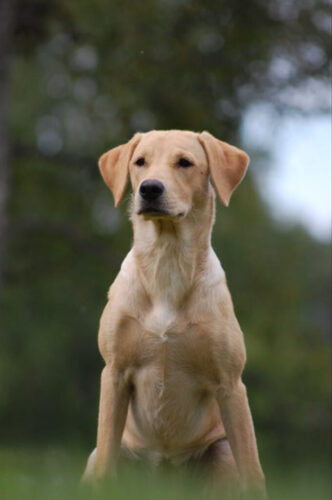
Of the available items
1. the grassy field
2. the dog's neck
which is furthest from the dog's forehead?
the grassy field

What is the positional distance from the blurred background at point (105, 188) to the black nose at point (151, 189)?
785cm

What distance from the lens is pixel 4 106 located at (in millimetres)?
15781

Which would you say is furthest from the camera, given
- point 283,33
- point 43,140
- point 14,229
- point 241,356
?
point 43,140

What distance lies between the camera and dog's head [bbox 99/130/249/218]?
19.0ft

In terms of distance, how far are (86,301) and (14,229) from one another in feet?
9.69

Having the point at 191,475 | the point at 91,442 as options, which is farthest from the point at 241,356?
the point at 91,442

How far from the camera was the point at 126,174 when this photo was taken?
618cm

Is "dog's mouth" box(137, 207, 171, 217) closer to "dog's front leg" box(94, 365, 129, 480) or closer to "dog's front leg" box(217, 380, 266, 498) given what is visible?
"dog's front leg" box(94, 365, 129, 480)

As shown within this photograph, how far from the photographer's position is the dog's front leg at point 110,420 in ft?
19.4

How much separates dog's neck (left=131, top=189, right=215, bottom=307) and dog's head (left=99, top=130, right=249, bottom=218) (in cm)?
Result: 12

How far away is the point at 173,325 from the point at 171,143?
1037 millimetres

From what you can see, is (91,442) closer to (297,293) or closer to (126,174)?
(297,293)

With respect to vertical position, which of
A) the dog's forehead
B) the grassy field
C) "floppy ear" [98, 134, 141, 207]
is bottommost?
the grassy field

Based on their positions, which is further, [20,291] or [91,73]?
[20,291]
